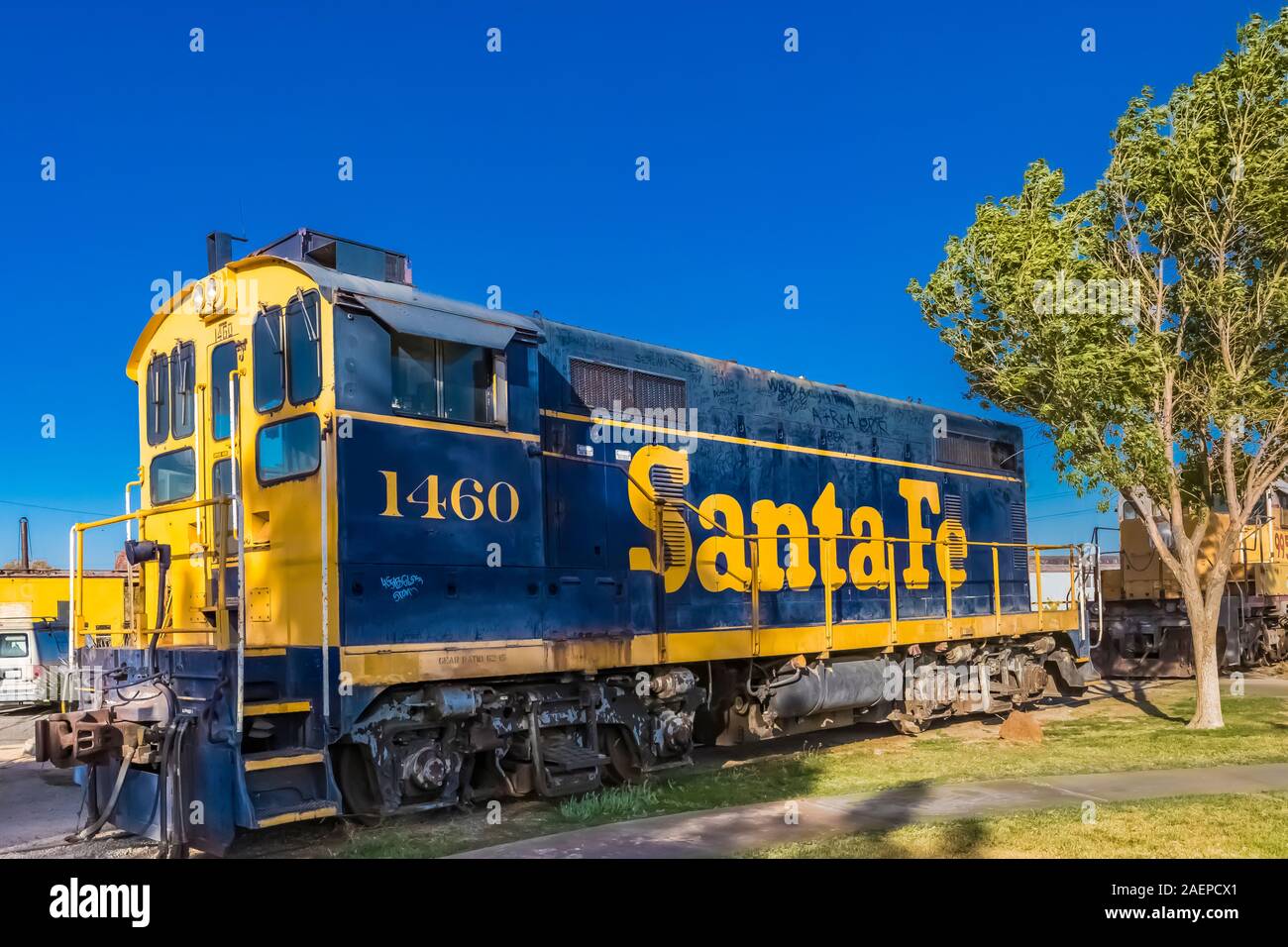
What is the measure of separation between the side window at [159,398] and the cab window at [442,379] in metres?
2.59

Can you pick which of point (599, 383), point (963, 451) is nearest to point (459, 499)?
point (599, 383)

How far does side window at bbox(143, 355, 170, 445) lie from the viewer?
9.49 meters

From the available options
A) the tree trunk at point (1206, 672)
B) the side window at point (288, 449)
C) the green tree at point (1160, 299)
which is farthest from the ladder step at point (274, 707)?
the tree trunk at point (1206, 672)

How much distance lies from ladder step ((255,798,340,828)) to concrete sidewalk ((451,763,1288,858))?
98cm

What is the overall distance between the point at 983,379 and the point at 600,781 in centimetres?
748

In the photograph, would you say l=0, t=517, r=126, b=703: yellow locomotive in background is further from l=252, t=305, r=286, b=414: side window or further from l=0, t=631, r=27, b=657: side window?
l=252, t=305, r=286, b=414: side window

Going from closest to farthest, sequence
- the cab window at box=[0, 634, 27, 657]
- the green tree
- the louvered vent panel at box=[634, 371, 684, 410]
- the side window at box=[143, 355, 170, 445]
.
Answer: the side window at box=[143, 355, 170, 445], the louvered vent panel at box=[634, 371, 684, 410], the green tree, the cab window at box=[0, 634, 27, 657]

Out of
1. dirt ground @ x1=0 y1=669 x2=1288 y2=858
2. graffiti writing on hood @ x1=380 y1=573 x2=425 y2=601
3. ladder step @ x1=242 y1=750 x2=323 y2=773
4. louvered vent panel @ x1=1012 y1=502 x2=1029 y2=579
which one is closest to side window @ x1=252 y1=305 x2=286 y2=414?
graffiti writing on hood @ x1=380 y1=573 x2=425 y2=601

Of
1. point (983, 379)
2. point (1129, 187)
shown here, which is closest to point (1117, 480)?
point (983, 379)

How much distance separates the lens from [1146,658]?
21453mm

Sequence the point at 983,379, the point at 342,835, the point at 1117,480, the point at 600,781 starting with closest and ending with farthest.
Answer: the point at 342,835, the point at 600,781, the point at 1117,480, the point at 983,379

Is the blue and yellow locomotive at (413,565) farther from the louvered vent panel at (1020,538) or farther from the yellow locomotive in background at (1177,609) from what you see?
the yellow locomotive in background at (1177,609)

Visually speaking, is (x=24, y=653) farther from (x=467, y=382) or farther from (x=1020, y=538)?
(x=1020, y=538)
